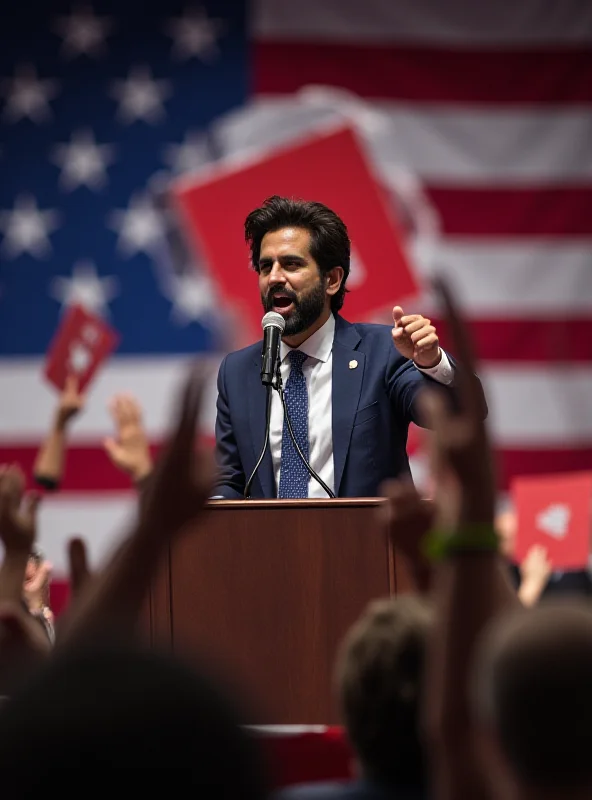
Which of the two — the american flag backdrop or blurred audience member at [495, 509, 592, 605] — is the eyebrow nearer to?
blurred audience member at [495, 509, 592, 605]

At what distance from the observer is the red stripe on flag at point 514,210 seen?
7375 millimetres

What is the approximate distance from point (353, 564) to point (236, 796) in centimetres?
214

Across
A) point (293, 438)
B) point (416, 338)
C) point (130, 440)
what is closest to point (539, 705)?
point (416, 338)

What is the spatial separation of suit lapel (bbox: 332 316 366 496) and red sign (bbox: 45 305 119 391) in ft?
6.91

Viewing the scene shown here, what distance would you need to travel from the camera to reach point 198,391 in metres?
1.29

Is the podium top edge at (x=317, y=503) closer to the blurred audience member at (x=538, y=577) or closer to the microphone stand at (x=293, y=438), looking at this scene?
the microphone stand at (x=293, y=438)

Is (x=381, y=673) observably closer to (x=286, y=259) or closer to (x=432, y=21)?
(x=286, y=259)

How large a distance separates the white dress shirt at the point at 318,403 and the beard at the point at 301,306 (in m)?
0.06

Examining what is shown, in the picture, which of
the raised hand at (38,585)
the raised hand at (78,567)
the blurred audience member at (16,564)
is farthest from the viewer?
the raised hand at (38,585)

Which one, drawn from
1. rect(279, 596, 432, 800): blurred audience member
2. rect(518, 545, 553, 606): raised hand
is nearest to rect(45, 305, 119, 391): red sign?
rect(518, 545, 553, 606): raised hand

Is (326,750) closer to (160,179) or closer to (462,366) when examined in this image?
(462,366)

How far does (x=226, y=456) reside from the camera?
373cm

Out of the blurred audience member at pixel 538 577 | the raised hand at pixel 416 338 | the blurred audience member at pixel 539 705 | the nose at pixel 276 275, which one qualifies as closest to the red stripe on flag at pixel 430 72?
the blurred audience member at pixel 538 577

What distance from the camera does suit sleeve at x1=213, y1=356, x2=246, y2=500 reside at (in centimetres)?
364
